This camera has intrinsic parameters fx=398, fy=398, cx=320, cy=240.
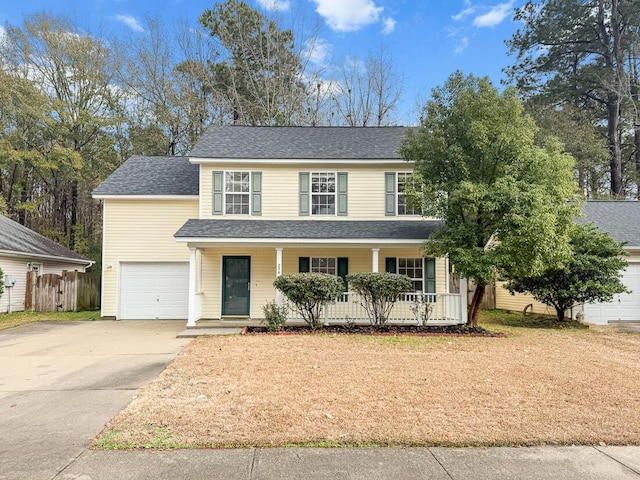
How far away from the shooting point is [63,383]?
604 centimetres

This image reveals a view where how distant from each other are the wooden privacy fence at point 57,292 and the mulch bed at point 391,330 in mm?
9669

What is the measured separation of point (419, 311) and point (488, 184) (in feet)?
13.1

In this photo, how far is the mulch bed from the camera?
10.2 metres

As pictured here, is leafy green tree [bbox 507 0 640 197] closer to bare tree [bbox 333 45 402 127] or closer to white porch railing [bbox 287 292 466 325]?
bare tree [bbox 333 45 402 127]

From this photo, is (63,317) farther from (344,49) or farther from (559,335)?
(344,49)

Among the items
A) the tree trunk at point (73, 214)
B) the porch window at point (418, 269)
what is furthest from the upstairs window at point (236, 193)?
the tree trunk at point (73, 214)

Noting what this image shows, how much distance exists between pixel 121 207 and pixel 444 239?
10.8 m

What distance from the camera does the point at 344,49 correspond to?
24.1m

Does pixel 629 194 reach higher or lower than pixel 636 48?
lower

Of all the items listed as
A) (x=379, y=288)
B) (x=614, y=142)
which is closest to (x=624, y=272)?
(x=379, y=288)

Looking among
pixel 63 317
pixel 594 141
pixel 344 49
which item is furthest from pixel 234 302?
pixel 594 141

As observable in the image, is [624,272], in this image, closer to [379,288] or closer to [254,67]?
[379,288]

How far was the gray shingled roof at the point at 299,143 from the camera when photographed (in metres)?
13.1

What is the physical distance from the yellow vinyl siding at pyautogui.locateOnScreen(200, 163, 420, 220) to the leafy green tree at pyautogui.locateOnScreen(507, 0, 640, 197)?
17.3m
